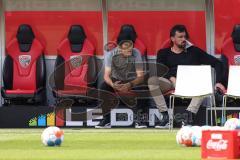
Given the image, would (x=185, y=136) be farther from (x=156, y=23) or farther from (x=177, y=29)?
(x=156, y=23)

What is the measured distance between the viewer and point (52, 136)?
11.5m

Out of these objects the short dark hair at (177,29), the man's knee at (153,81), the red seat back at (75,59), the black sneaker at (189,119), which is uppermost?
the short dark hair at (177,29)

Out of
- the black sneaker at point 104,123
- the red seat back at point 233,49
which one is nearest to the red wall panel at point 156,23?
the red seat back at point 233,49

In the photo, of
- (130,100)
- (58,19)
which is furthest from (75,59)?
(130,100)

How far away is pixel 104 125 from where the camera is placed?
1784cm

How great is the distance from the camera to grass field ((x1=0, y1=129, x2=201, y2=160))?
1000 centimetres

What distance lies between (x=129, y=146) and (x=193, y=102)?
5.69 m

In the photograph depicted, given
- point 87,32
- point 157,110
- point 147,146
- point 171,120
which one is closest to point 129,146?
point 147,146

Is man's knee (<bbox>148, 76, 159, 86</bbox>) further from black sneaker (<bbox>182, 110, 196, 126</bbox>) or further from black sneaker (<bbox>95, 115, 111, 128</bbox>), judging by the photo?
black sneaker (<bbox>95, 115, 111, 128</bbox>)

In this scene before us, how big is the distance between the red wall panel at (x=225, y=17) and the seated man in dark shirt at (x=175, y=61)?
1059 mm

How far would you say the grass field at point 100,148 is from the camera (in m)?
10.0

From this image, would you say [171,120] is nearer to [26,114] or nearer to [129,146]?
[26,114]

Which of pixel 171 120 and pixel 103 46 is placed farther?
pixel 103 46

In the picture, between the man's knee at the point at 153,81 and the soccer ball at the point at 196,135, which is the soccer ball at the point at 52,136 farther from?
the man's knee at the point at 153,81
